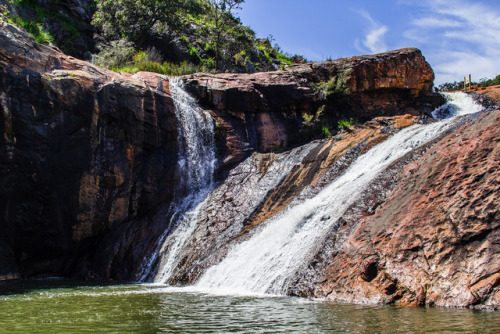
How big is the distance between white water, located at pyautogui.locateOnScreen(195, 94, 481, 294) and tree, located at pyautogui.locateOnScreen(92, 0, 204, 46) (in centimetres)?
2188

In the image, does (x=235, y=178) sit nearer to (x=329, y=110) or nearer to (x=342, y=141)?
(x=342, y=141)

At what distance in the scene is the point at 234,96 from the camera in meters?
24.3

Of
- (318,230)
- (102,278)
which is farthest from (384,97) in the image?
(102,278)

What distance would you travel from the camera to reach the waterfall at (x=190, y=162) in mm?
18875

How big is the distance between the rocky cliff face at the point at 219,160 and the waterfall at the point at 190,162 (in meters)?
0.38

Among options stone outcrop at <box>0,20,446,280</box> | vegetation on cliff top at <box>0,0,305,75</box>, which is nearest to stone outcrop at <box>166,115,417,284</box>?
stone outcrop at <box>0,20,446,280</box>

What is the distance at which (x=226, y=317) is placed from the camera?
757cm

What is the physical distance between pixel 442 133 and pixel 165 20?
24387 mm

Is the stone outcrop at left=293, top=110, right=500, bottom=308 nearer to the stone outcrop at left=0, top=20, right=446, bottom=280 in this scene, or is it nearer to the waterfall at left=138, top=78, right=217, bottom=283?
the stone outcrop at left=0, top=20, right=446, bottom=280

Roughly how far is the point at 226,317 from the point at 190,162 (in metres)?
15.0

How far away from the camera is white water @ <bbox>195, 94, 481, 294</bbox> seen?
11.9 m

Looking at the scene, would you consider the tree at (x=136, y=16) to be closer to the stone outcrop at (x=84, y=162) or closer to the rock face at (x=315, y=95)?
the rock face at (x=315, y=95)

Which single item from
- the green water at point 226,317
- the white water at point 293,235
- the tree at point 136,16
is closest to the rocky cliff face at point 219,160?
the white water at point 293,235

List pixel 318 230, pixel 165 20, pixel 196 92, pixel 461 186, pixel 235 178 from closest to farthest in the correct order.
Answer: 1. pixel 461 186
2. pixel 318 230
3. pixel 235 178
4. pixel 196 92
5. pixel 165 20
